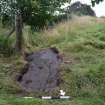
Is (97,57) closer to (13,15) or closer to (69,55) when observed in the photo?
(69,55)

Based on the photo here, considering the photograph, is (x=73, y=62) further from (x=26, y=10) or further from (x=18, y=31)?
(x=18, y=31)

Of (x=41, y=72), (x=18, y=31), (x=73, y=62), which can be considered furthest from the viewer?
(x=18, y=31)

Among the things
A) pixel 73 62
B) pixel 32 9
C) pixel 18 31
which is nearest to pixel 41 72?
pixel 73 62

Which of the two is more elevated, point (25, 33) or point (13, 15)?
point (13, 15)

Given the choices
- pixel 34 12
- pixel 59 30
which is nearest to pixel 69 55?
pixel 34 12

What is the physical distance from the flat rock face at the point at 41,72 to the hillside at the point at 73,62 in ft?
0.67

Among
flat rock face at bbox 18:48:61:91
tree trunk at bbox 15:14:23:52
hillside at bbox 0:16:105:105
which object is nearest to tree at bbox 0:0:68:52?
tree trunk at bbox 15:14:23:52

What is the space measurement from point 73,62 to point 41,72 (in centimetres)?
117

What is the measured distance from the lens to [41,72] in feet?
27.6

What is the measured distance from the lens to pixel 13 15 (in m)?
9.48

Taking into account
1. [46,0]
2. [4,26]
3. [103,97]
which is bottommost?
[103,97]

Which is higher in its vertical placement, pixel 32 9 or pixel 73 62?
pixel 32 9

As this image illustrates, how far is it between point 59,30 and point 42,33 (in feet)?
2.66

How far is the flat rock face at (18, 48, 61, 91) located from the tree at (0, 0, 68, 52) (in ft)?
2.86
